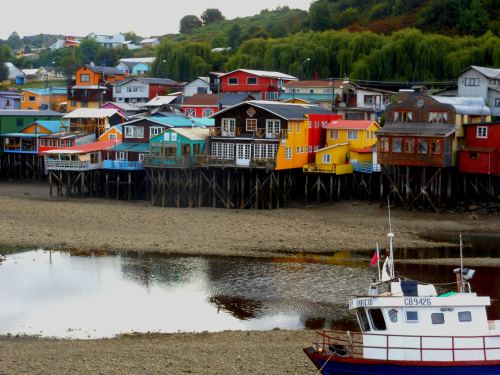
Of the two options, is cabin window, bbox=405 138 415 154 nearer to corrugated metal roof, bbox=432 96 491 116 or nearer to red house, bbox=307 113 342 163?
corrugated metal roof, bbox=432 96 491 116

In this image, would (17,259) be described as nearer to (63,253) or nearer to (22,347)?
(63,253)

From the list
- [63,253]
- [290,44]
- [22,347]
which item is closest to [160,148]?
[63,253]

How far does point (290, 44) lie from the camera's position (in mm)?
100000

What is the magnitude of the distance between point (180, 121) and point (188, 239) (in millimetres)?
20566

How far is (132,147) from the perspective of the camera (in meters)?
61.6

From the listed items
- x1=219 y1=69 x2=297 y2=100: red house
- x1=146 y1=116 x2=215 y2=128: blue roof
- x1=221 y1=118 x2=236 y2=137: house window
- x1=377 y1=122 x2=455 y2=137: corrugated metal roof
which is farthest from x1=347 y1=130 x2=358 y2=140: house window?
x1=219 y1=69 x2=297 y2=100: red house

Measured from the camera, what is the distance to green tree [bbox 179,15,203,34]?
188625 millimetres

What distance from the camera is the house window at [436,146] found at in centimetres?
5291

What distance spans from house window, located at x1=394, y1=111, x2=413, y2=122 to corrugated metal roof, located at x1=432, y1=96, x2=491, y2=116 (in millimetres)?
1831

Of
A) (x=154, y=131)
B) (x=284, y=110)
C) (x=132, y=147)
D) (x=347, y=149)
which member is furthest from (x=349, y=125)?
(x=132, y=147)

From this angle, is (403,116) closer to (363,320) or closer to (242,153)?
(242,153)

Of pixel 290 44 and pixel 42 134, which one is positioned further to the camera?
pixel 290 44

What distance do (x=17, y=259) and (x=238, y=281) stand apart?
11.3 meters

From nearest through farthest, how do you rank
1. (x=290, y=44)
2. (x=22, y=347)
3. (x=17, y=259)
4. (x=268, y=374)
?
(x=268, y=374) → (x=22, y=347) → (x=17, y=259) → (x=290, y=44)
